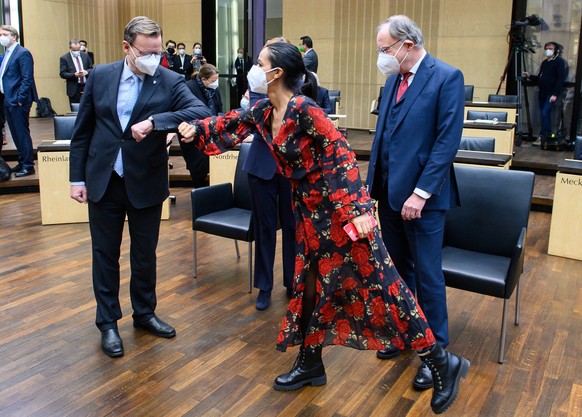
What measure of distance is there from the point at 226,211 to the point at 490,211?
192 centimetres

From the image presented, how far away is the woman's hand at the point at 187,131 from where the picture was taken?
8.88 ft

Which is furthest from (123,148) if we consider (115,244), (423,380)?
(423,380)

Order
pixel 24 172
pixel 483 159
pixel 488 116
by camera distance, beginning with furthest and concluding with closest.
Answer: pixel 488 116 < pixel 24 172 < pixel 483 159

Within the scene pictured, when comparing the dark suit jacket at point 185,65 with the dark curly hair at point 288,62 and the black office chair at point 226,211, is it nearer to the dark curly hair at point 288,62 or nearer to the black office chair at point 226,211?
the black office chair at point 226,211

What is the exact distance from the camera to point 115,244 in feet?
10.2

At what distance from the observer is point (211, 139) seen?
2758mm

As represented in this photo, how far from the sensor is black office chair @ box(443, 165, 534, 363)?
3.32 m

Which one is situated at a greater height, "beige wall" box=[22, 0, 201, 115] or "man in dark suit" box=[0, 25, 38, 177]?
"beige wall" box=[22, 0, 201, 115]

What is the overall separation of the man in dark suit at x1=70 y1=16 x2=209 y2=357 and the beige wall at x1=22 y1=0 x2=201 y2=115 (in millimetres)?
11868

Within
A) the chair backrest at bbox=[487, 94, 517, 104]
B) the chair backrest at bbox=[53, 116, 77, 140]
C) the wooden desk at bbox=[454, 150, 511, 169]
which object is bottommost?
the wooden desk at bbox=[454, 150, 511, 169]

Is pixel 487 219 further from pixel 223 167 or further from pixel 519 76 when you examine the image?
pixel 519 76

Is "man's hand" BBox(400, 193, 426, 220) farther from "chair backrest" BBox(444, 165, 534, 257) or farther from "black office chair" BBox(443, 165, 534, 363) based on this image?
"chair backrest" BBox(444, 165, 534, 257)

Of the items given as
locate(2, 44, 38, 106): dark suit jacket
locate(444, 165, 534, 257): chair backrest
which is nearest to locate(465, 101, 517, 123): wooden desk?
locate(444, 165, 534, 257): chair backrest

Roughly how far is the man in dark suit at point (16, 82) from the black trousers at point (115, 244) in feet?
14.3
